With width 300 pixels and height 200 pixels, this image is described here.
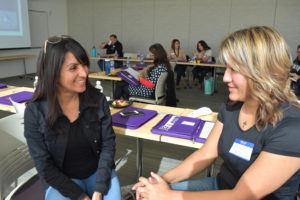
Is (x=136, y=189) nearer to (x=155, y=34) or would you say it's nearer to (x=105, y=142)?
(x=105, y=142)

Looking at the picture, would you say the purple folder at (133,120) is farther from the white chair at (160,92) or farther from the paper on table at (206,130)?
the white chair at (160,92)

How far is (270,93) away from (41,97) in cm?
109

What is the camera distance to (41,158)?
3.84 ft

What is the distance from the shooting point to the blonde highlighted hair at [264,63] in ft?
2.78

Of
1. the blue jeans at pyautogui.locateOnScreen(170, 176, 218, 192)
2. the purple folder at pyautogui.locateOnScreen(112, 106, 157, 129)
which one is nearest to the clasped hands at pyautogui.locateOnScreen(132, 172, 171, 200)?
the blue jeans at pyautogui.locateOnScreen(170, 176, 218, 192)

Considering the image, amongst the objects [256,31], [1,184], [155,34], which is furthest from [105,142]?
[155,34]

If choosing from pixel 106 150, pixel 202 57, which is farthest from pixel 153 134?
pixel 202 57

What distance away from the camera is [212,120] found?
175 cm

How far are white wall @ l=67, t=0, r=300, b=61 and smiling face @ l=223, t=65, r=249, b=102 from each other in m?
5.44

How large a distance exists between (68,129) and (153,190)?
0.56 meters

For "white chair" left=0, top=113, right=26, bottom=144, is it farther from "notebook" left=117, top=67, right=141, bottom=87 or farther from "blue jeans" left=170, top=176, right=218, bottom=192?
"notebook" left=117, top=67, right=141, bottom=87

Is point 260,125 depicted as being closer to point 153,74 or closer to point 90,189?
point 90,189

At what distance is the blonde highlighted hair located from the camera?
85 cm

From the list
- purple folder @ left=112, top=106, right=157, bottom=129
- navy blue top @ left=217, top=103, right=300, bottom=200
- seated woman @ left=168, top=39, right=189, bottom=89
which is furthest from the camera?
seated woman @ left=168, top=39, right=189, bottom=89
